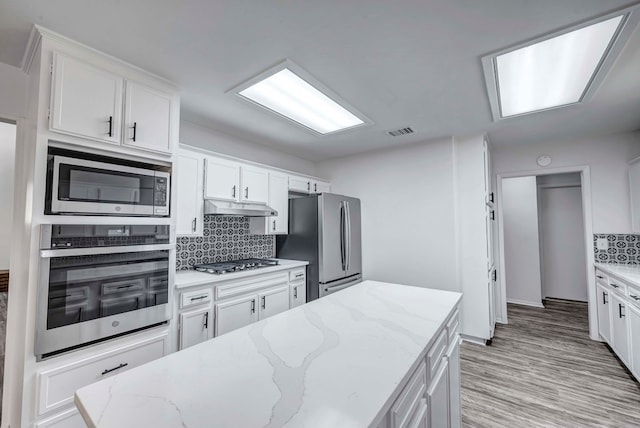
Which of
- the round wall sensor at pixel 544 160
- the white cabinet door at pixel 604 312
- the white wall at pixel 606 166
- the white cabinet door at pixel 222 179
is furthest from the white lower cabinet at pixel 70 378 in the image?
the white wall at pixel 606 166

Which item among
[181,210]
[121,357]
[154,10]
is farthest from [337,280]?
[154,10]

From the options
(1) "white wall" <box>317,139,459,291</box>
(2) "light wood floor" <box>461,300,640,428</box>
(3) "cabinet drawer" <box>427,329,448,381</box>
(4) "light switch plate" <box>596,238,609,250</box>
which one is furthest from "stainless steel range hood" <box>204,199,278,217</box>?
(4) "light switch plate" <box>596,238,609,250</box>

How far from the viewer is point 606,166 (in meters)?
3.36

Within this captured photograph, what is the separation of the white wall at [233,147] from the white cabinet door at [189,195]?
45 cm

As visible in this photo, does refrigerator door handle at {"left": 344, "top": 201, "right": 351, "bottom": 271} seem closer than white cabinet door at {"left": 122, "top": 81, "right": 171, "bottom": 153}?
No

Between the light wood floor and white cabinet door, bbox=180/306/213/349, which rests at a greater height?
white cabinet door, bbox=180/306/213/349

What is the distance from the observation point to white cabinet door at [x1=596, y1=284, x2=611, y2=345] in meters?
3.00

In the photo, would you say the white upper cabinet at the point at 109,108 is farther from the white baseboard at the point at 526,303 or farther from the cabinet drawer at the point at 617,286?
the white baseboard at the point at 526,303

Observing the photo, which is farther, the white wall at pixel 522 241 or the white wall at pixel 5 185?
the white wall at pixel 522 241

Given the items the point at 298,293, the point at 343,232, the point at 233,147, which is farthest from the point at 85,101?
the point at 343,232

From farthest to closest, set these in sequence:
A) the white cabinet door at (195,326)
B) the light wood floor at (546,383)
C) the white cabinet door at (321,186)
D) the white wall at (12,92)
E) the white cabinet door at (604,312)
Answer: the white cabinet door at (321,186), the white cabinet door at (604,312), the white cabinet door at (195,326), the light wood floor at (546,383), the white wall at (12,92)

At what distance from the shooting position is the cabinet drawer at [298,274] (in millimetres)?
3250

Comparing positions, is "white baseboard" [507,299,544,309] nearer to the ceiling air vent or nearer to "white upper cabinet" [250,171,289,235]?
the ceiling air vent

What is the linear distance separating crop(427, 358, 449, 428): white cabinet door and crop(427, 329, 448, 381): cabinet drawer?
0.05 metres
